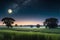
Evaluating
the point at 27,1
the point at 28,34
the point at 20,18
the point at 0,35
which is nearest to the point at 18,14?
the point at 20,18

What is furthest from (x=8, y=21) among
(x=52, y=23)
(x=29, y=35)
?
(x=29, y=35)

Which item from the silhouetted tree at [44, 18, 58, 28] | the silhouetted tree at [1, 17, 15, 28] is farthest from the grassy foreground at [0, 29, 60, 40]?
the silhouetted tree at [1, 17, 15, 28]

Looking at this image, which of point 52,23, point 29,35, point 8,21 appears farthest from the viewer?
point 8,21

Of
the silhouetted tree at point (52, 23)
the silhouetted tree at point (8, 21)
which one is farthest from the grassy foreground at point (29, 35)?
the silhouetted tree at point (8, 21)

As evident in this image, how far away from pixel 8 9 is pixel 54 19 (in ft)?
9.61

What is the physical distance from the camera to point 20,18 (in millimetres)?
9312

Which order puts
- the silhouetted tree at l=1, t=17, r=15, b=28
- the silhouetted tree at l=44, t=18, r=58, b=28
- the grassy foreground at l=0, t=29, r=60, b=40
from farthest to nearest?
the silhouetted tree at l=1, t=17, r=15, b=28, the silhouetted tree at l=44, t=18, r=58, b=28, the grassy foreground at l=0, t=29, r=60, b=40

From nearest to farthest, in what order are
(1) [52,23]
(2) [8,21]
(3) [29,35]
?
(3) [29,35], (1) [52,23], (2) [8,21]

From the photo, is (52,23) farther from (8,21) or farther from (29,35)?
(8,21)

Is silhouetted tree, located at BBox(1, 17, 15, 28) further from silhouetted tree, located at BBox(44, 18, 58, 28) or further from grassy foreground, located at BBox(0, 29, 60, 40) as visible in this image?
silhouetted tree, located at BBox(44, 18, 58, 28)

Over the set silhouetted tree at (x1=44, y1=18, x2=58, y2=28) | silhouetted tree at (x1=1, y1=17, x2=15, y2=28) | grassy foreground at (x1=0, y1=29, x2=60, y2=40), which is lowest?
grassy foreground at (x1=0, y1=29, x2=60, y2=40)

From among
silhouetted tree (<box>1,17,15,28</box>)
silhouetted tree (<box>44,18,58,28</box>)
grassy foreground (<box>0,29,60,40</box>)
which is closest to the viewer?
grassy foreground (<box>0,29,60,40</box>)

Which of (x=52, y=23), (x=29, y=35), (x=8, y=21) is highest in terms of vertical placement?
(x=8, y=21)

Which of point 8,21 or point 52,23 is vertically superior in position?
point 8,21
